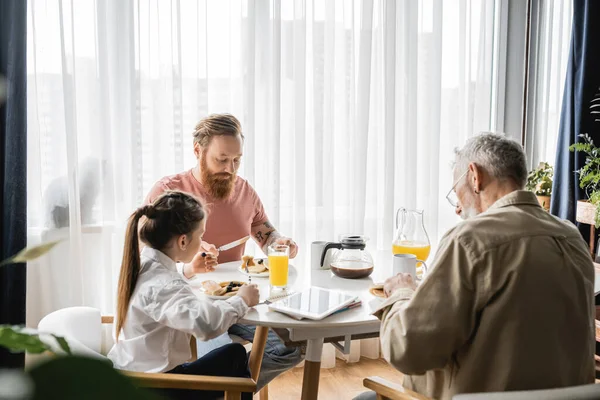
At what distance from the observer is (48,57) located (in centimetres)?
259

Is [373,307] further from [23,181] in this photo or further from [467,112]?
[467,112]

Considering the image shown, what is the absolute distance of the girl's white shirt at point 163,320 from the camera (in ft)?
4.92

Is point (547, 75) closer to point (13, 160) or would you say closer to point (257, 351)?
point (257, 351)

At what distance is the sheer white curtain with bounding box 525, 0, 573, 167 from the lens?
3211 mm

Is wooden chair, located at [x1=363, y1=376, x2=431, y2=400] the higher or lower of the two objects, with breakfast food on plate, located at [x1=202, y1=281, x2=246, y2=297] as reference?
lower

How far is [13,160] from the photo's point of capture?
251 centimetres

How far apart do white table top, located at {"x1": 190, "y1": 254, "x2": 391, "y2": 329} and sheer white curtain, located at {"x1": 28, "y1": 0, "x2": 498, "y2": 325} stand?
869mm

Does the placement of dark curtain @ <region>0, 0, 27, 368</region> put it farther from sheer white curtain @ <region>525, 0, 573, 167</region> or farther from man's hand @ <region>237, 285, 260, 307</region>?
sheer white curtain @ <region>525, 0, 573, 167</region>

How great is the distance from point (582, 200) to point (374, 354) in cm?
141

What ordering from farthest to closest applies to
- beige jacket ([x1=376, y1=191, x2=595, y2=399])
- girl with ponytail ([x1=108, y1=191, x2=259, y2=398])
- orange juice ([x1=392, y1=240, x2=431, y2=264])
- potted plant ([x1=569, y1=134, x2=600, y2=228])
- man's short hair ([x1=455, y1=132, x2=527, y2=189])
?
1. potted plant ([x1=569, y1=134, x2=600, y2=228])
2. orange juice ([x1=392, y1=240, x2=431, y2=264])
3. girl with ponytail ([x1=108, y1=191, x2=259, y2=398])
4. man's short hair ([x1=455, y1=132, x2=527, y2=189])
5. beige jacket ([x1=376, y1=191, x2=595, y2=399])

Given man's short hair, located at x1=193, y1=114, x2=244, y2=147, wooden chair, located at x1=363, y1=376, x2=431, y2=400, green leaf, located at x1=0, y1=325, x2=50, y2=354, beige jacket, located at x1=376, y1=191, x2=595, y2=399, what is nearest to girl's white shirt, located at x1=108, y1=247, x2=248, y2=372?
wooden chair, located at x1=363, y1=376, x2=431, y2=400

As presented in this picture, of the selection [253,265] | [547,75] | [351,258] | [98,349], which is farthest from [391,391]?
[547,75]

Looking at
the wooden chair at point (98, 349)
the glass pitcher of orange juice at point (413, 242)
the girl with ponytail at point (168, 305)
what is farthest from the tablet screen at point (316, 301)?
the glass pitcher of orange juice at point (413, 242)

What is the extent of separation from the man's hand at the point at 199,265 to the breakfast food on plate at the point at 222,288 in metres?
0.19
